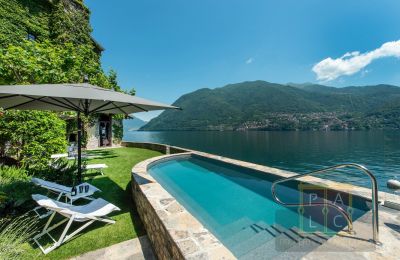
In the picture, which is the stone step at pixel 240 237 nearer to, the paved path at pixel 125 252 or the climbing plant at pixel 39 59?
the paved path at pixel 125 252

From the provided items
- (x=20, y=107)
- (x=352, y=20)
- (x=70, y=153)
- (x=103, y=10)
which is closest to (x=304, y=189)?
(x=20, y=107)

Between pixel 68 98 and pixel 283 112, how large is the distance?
145m

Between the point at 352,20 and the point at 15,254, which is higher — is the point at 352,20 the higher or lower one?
the higher one

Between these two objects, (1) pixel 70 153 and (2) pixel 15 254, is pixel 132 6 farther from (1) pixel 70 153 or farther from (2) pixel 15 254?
(2) pixel 15 254

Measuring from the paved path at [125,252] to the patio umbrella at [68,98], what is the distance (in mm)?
2432

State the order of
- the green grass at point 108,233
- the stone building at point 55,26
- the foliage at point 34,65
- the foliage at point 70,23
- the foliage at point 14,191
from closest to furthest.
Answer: the green grass at point 108,233 < the foliage at point 14,191 < the foliage at point 34,65 < the stone building at point 55,26 < the foliage at point 70,23

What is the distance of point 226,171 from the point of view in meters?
8.75

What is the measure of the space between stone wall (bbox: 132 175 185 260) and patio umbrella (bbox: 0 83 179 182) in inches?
86.9

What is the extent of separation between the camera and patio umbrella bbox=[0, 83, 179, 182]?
358 centimetres

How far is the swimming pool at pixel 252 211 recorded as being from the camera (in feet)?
11.2

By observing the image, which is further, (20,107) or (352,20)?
(352,20)

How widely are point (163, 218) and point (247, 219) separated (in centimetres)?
235
